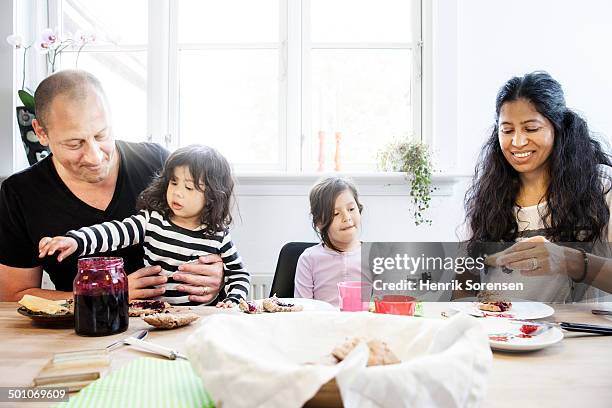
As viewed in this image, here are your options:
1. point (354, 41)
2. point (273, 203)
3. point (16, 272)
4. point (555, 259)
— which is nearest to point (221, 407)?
point (555, 259)

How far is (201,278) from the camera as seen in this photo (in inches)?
59.3

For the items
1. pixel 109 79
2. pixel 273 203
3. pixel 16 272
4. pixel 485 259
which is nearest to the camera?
pixel 485 259

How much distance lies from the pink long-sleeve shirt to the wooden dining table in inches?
28.9

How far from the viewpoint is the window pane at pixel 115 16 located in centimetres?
264

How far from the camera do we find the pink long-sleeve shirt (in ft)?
5.89

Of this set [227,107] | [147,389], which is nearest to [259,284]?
[227,107]

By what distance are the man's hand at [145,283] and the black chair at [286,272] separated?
451 mm

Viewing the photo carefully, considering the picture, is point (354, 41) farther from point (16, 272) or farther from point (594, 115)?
point (16, 272)

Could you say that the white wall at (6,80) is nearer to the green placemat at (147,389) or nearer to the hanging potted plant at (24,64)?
the hanging potted plant at (24,64)

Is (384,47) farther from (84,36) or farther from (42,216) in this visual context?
(42,216)

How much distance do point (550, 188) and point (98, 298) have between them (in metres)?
1.39

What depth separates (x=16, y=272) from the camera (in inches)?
62.7

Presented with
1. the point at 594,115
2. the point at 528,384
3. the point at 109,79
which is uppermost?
the point at 109,79

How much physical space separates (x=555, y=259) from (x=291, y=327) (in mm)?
1054
